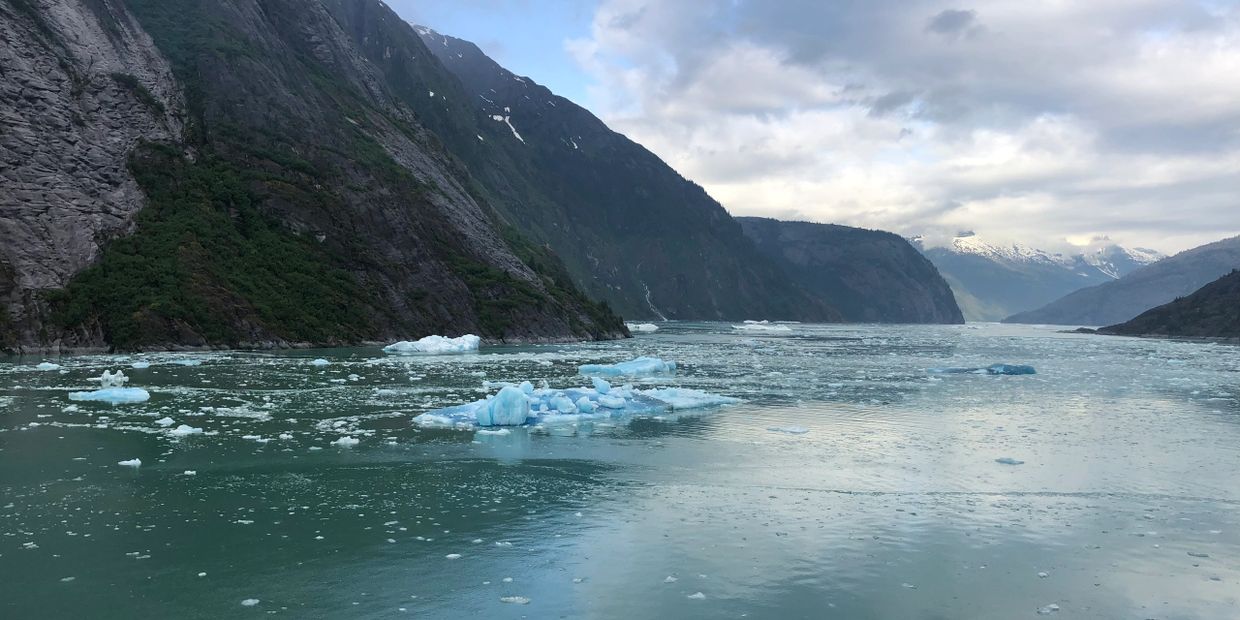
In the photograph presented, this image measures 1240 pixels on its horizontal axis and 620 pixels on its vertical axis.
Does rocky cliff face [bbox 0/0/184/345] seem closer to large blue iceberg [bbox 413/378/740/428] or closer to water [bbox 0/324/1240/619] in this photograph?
water [bbox 0/324/1240/619]

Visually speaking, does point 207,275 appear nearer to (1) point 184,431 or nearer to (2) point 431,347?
(2) point 431,347

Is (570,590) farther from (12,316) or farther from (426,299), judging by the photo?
(426,299)

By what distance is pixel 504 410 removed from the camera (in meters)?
28.2

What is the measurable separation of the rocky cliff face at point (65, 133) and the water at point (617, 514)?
1303 inches

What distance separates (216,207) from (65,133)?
13.2 metres

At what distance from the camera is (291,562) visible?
1304 cm

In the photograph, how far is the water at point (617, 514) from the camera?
11820 mm

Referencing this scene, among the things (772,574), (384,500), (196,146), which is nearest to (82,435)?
(384,500)

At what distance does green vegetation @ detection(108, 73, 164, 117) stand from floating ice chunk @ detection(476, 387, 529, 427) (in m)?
70.9

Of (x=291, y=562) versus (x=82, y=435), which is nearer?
(x=291, y=562)

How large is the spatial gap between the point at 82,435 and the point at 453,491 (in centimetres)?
1318

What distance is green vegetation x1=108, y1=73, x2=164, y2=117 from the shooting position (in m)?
79.6

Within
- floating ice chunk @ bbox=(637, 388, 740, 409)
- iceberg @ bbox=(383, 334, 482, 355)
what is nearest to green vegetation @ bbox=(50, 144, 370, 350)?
iceberg @ bbox=(383, 334, 482, 355)

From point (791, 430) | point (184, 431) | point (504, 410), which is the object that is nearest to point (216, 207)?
point (184, 431)
